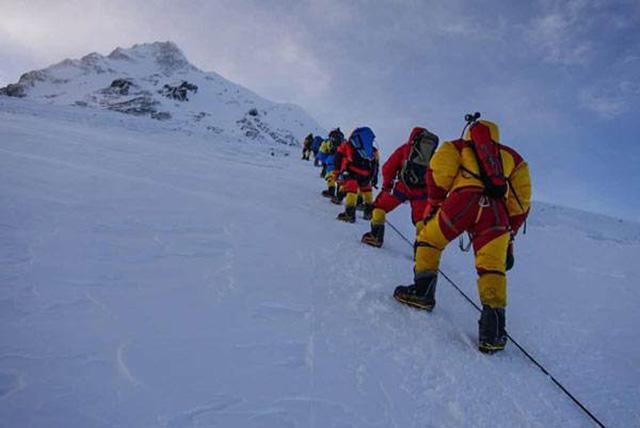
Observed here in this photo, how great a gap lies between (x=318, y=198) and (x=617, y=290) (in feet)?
19.1

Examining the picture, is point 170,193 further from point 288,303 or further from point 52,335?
point 52,335

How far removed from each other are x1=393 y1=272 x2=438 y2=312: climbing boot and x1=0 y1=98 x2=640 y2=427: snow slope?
0.10 meters

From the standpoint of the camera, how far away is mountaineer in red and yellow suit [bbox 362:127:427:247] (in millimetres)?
5516

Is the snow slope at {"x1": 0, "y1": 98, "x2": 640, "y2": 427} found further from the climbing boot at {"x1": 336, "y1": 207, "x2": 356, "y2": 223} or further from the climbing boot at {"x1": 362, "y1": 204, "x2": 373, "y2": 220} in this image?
the climbing boot at {"x1": 362, "y1": 204, "x2": 373, "y2": 220}

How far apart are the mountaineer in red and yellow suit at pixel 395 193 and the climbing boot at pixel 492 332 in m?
2.58

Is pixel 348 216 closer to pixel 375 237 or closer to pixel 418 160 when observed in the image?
pixel 375 237

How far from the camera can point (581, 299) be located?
480 cm

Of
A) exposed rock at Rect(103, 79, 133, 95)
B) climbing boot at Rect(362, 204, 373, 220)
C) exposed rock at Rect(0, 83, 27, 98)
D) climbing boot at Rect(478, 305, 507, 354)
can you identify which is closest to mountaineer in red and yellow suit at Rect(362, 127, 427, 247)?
climbing boot at Rect(362, 204, 373, 220)

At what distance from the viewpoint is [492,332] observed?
9.80 feet

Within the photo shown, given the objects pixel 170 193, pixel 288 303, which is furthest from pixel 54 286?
pixel 170 193

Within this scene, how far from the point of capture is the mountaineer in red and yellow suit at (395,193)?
552cm

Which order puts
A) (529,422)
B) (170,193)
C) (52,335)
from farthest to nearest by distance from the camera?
1. (170,193)
2. (529,422)
3. (52,335)

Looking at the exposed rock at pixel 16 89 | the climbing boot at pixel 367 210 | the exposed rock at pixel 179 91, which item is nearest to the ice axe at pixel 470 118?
the climbing boot at pixel 367 210

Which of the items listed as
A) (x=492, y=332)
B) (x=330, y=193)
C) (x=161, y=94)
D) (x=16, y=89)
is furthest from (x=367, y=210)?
Answer: (x=16, y=89)
